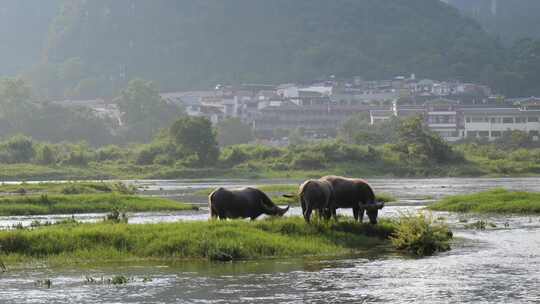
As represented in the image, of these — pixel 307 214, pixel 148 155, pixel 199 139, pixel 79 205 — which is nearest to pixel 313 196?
pixel 307 214

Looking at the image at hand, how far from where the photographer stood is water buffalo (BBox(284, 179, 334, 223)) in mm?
25906

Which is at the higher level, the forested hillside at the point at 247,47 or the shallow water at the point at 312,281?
the forested hillside at the point at 247,47

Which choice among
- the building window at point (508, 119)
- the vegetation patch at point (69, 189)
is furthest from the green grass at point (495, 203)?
the building window at point (508, 119)

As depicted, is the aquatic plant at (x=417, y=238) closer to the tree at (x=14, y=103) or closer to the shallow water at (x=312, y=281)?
the shallow water at (x=312, y=281)

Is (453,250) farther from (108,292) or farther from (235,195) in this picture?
(108,292)

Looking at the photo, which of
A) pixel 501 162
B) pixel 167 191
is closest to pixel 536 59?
pixel 501 162

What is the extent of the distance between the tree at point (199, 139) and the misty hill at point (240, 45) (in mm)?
88703

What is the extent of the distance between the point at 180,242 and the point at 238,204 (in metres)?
3.50

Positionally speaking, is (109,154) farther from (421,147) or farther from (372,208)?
(372,208)

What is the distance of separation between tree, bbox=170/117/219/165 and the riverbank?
2167 inches

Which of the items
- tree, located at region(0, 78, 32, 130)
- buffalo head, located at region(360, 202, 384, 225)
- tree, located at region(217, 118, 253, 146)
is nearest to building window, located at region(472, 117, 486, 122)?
tree, located at region(217, 118, 253, 146)

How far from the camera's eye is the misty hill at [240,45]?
6900 inches

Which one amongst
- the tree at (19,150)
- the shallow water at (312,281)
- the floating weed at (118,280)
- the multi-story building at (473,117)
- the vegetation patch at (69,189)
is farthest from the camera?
the multi-story building at (473,117)

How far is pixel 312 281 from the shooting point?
828 inches
